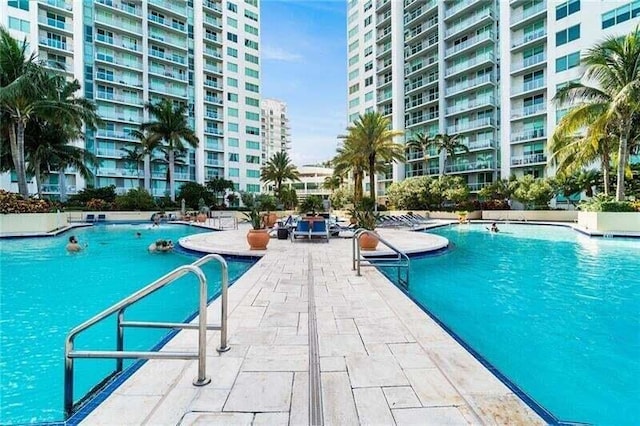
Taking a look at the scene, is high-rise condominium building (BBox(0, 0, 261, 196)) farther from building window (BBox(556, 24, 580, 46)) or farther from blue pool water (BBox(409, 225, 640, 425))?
blue pool water (BBox(409, 225, 640, 425))

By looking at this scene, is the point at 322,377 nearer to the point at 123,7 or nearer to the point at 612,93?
the point at 612,93

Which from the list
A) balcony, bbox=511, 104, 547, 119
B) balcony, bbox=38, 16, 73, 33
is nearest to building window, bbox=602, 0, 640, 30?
balcony, bbox=511, 104, 547, 119

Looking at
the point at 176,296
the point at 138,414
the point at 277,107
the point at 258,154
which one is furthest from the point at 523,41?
the point at 277,107

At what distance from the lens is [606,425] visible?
11.9 feet

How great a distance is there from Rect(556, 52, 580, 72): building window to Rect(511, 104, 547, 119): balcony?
151 inches

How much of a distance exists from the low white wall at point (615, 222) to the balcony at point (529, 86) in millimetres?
24059

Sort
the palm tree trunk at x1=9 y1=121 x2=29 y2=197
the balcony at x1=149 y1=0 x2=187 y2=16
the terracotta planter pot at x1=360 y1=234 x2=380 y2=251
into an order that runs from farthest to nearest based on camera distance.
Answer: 1. the balcony at x1=149 y1=0 x2=187 y2=16
2. the palm tree trunk at x1=9 y1=121 x2=29 y2=197
3. the terracotta planter pot at x1=360 y1=234 x2=380 y2=251

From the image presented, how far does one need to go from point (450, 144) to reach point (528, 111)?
894 centimetres

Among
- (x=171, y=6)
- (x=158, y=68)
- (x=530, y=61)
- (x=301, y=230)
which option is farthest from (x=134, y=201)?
(x=530, y=61)

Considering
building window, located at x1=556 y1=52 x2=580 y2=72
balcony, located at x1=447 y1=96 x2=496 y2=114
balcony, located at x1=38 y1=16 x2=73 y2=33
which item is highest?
balcony, located at x1=38 y1=16 x2=73 y2=33

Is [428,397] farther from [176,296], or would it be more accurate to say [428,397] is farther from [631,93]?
[631,93]

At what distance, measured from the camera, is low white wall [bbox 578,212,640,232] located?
19203mm

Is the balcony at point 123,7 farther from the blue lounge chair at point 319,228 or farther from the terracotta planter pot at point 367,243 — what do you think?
the terracotta planter pot at point 367,243

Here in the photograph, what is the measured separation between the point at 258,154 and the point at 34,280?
55908mm
